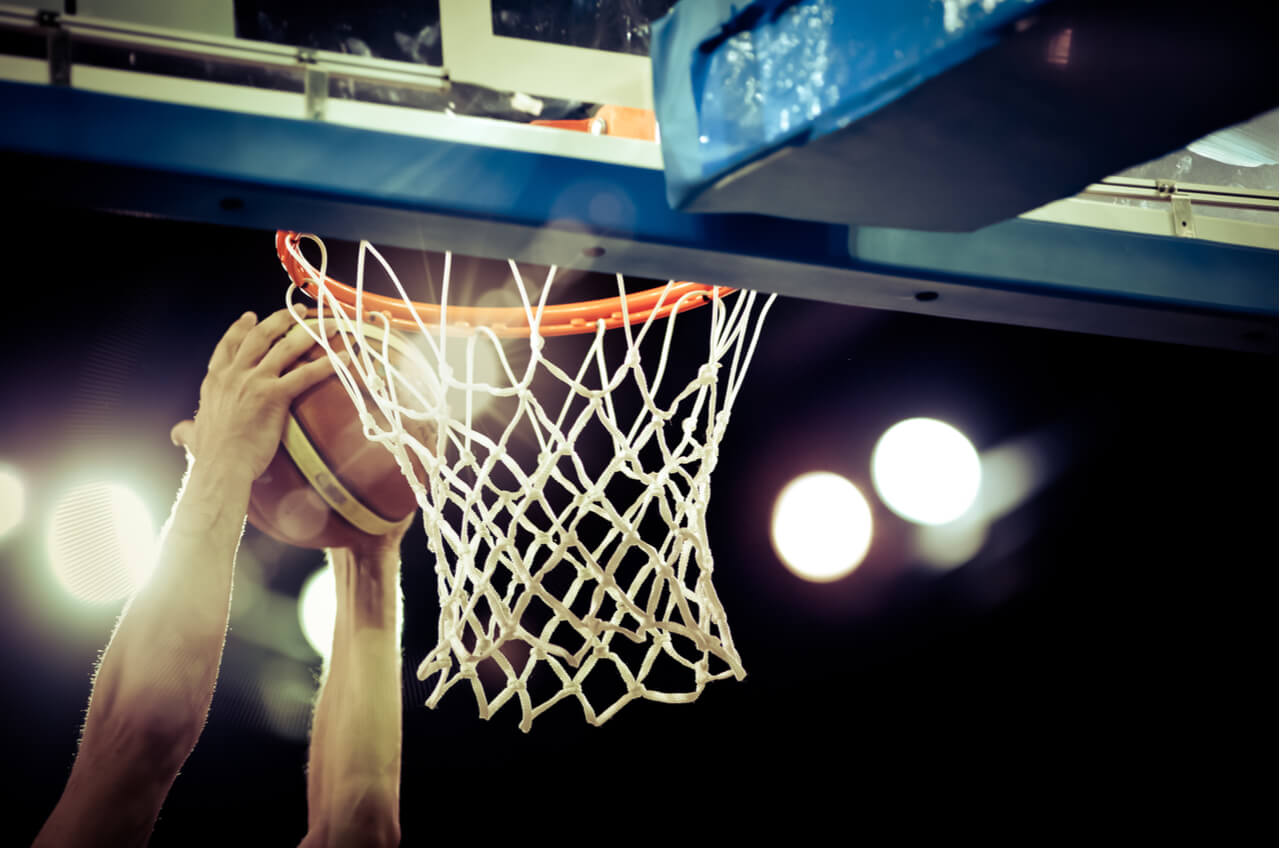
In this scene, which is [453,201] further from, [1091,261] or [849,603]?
[849,603]

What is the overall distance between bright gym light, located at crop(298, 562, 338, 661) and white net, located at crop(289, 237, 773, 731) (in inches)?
7.3

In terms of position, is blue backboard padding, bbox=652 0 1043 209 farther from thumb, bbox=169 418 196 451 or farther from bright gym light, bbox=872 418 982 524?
bright gym light, bbox=872 418 982 524

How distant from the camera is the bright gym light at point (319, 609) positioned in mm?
Answer: 1639

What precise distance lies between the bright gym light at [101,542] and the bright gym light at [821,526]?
119cm

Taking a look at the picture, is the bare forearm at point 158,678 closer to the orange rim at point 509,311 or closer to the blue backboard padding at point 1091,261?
the orange rim at point 509,311

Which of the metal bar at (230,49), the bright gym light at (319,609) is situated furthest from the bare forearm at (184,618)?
the metal bar at (230,49)

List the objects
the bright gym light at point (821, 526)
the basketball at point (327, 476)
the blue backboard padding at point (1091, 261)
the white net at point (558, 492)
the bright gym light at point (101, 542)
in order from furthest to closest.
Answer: the bright gym light at point (821, 526) < the bright gym light at point (101, 542) < the basketball at point (327, 476) < the white net at point (558, 492) < the blue backboard padding at point (1091, 261)

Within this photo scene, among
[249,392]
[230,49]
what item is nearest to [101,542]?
[249,392]

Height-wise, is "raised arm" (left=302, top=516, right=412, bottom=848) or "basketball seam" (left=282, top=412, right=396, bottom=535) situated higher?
"basketball seam" (left=282, top=412, right=396, bottom=535)

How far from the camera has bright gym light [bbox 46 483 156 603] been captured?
1552 mm

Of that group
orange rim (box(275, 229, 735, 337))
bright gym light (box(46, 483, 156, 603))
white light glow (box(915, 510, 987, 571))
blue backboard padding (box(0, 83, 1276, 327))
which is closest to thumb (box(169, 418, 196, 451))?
bright gym light (box(46, 483, 156, 603))

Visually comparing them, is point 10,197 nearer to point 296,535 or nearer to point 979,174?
point 979,174

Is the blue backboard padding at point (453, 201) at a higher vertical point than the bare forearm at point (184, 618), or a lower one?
higher

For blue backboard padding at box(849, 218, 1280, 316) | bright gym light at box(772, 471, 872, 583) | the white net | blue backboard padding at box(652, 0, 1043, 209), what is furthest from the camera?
bright gym light at box(772, 471, 872, 583)
